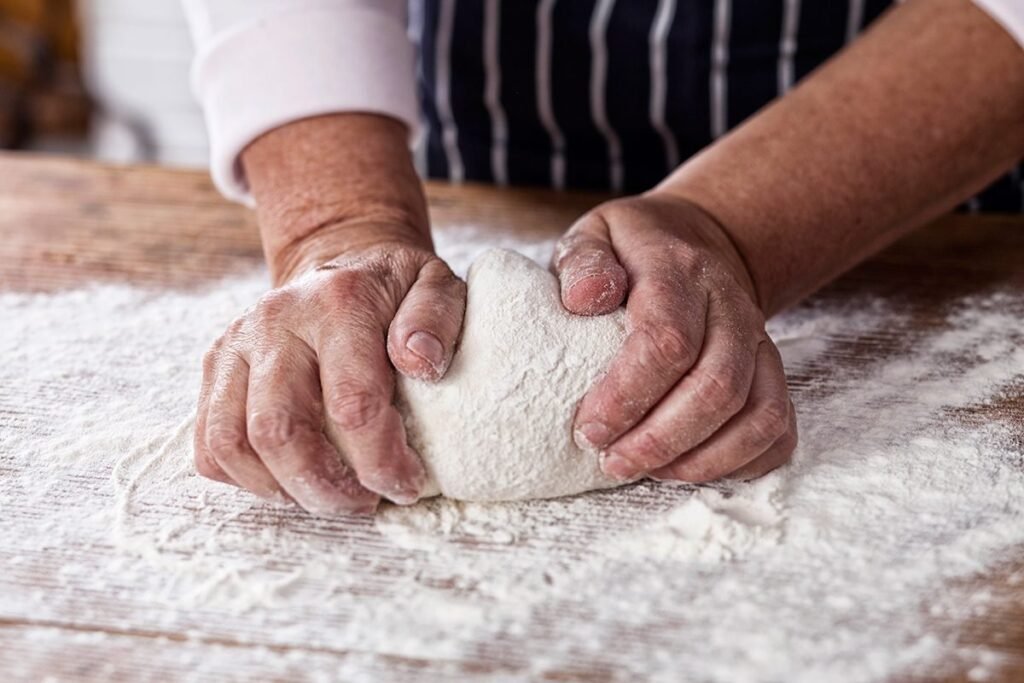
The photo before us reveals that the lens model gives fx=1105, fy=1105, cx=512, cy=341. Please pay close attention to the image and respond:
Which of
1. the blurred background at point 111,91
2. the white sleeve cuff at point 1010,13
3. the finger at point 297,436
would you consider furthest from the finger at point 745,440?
the blurred background at point 111,91

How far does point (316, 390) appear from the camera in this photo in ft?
2.40

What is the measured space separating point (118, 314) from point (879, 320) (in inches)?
27.6

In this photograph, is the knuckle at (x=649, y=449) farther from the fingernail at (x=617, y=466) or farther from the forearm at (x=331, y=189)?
the forearm at (x=331, y=189)

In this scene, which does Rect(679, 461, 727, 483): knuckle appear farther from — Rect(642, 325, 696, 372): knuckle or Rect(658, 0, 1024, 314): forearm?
Rect(658, 0, 1024, 314): forearm

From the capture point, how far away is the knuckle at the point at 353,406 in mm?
712

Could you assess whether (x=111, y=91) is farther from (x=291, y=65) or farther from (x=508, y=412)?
(x=508, y=412)

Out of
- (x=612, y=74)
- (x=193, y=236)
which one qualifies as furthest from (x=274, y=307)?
(x=612, y=74)

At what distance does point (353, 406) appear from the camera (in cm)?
71

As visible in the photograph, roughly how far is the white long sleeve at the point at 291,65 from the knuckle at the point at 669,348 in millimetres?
383

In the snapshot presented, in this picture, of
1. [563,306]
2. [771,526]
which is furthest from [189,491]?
[771,526]

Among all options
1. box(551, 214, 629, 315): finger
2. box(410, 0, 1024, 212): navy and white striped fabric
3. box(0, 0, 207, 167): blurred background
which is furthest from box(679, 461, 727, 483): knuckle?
box(0, 0, 207, 167): blurred background

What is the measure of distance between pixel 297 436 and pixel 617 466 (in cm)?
21

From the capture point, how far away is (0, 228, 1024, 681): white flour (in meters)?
0.64

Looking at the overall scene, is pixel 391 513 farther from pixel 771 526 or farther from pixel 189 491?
pixel 771 526
